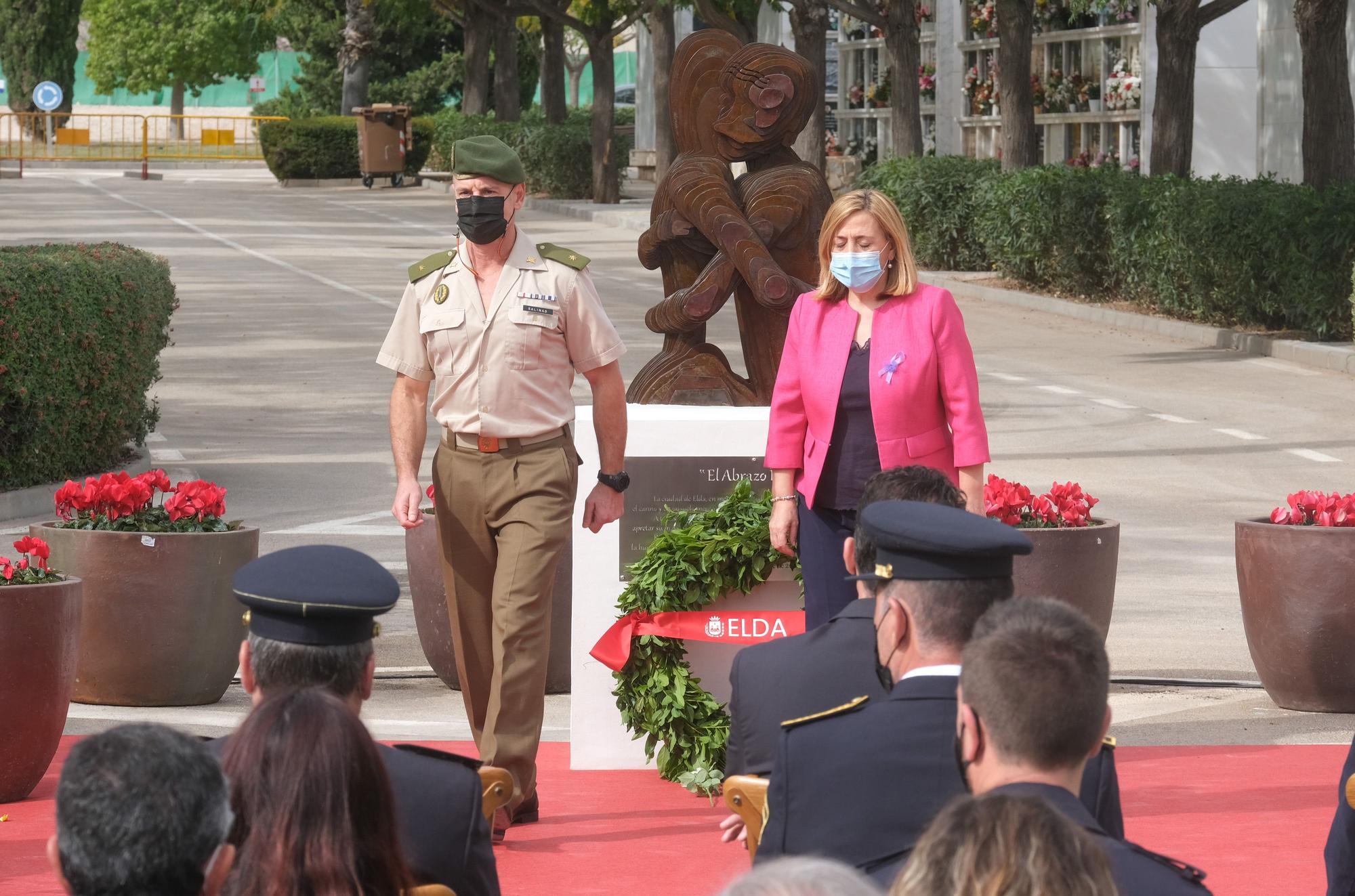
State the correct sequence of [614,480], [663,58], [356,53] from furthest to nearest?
[356,53], [663,58], [614,480]

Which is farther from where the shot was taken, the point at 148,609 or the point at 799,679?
the point at 148,609

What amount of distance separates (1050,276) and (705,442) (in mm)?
19387

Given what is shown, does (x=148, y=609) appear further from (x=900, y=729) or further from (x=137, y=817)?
(x=137, y=817)

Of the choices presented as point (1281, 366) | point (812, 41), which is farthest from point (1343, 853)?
point (812, 41)

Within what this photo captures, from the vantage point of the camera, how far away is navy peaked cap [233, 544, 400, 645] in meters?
3.44

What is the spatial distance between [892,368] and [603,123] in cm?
3719

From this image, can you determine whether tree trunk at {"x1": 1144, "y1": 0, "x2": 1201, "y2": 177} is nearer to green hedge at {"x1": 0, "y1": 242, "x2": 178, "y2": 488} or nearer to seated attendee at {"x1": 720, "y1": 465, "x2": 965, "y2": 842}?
green hedge at {"x1": 0, "y1": 242, "x2": 178, "y2": 488}

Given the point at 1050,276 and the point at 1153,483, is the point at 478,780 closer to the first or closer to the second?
the point at 1153,483

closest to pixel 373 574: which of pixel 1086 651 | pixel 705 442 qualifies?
pixel 1086 651

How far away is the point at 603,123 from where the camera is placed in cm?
4212

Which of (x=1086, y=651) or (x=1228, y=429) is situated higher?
(x=1086, y=651)

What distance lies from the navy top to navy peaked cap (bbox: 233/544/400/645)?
7.69 ft

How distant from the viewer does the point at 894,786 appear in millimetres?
3602

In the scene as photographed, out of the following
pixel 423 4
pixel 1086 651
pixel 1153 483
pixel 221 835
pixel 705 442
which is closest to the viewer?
pixel 221 835
